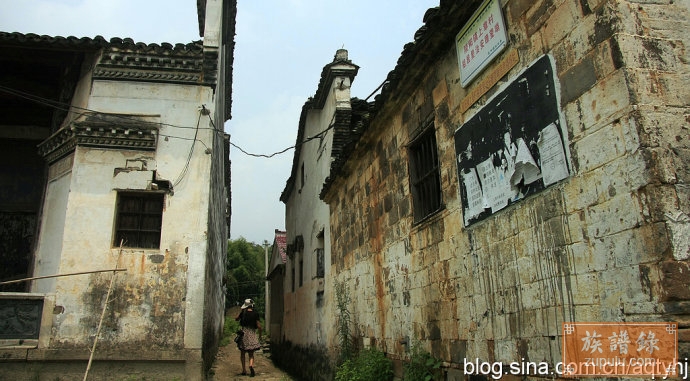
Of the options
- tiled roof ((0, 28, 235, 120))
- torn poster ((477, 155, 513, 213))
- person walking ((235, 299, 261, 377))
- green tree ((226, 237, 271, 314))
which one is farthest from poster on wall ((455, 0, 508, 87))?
green tree ((226, 237, 271, 314))

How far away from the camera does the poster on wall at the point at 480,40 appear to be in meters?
4.12

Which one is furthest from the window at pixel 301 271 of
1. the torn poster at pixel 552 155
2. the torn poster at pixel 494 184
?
the torn poster at pixel 552 155

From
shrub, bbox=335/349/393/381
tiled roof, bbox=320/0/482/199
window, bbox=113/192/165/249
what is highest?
tiled roof, bbox=320/0/482/199

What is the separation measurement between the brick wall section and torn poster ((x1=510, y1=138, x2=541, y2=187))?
0.54ft

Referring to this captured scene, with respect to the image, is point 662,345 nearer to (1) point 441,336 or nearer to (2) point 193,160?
(1) point 441,336

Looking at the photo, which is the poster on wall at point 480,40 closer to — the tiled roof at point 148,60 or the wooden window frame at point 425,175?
the wooden window frame at point 425,175

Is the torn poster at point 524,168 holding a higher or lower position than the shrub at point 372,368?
higher

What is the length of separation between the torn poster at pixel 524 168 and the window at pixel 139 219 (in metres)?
6.95

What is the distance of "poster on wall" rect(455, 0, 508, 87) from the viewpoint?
4117 millimetres

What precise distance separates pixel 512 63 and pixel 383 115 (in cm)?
323

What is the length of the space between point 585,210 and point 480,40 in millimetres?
2064

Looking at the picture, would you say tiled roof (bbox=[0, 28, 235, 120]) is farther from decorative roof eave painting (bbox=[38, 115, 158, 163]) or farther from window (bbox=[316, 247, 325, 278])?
window (bbox=[316, 247, 325, 278])

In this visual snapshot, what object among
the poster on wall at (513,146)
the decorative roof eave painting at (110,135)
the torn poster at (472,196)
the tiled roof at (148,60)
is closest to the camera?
the poster on wall at (513,146)

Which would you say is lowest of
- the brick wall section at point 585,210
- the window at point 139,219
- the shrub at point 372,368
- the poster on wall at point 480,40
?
the shrub at point 372,368
